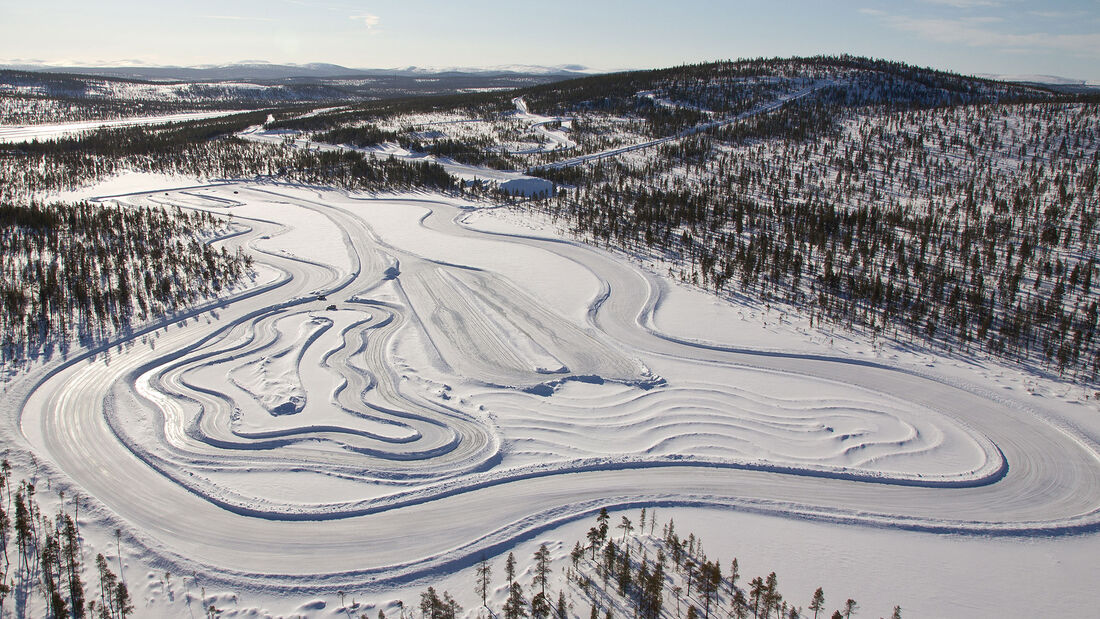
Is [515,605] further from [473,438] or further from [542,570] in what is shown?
[473,438]

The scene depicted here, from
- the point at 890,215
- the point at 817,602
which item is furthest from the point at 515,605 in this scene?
Answer: the point at 890,215

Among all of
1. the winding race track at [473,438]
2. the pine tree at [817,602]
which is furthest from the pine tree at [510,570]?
the pine tree at [817,602]

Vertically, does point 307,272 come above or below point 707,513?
above

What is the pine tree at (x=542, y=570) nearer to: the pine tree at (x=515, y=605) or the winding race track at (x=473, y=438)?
the pine tree at (x=515, y=605)

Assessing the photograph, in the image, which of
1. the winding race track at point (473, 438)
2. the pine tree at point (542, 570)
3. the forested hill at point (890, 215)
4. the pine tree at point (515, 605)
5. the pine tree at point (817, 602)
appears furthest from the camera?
the forested hill at point (890, 215)

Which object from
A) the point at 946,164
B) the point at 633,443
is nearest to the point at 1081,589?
the point at 633,443

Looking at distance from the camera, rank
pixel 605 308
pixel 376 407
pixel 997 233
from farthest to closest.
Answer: pixel 997 233
pixel 605 308
pixel 376 407

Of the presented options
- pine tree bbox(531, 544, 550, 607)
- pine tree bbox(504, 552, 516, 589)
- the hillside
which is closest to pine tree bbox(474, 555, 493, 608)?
pine tree bbox(504, 552, 516, 589)

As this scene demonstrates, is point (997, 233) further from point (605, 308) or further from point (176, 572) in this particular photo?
point (176, 572)

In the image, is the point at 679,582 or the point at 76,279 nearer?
the point at 679,582
